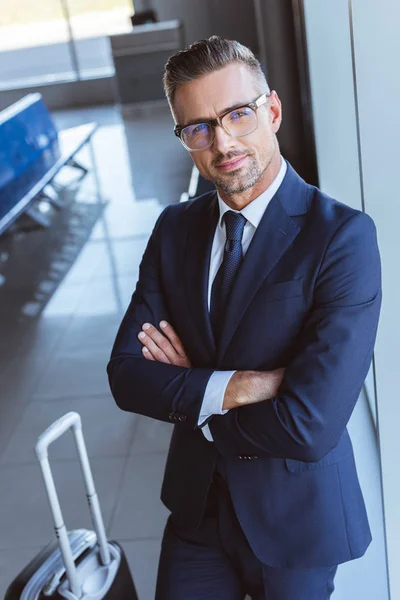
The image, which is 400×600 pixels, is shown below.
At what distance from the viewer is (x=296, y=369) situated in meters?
1.59

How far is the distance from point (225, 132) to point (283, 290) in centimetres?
36

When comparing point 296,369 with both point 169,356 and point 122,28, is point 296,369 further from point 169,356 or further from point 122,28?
point 122,28

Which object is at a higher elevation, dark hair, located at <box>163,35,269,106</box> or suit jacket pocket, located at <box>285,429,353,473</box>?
dark hair, located at <box>163,35,269,106</box>

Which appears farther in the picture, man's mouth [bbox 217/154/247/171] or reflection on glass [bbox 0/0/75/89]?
reflection on glass [bbox 0/0/75/89]

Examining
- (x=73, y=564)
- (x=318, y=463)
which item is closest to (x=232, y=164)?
(x=318, y=463)

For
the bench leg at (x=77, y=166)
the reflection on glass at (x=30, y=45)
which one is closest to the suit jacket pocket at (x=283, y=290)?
the bench leg at (x=77, y=166)

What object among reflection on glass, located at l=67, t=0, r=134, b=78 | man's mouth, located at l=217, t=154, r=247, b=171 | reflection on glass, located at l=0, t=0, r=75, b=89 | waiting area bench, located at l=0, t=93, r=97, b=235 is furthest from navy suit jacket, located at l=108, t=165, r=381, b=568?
reflection on glass, located at l=0, t=0, r=75, b=89

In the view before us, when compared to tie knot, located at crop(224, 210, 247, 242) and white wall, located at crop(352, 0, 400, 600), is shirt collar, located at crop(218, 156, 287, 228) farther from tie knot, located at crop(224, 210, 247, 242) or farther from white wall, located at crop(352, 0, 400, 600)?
white wall, located at crop(352, 0, 400, 600)

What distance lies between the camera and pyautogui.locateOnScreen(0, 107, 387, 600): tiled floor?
3.02 meters

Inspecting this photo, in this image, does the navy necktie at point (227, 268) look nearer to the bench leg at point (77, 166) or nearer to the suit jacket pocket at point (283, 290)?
the suit jacket pocket at point (283, 290)

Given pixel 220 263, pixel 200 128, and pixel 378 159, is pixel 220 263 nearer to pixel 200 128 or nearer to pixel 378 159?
pixel 200 128

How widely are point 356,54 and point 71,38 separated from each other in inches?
576

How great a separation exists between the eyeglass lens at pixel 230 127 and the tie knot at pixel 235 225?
188 mm

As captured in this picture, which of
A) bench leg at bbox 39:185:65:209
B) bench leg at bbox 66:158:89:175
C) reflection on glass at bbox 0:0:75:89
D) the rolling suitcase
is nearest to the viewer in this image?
the rolling suitcase
